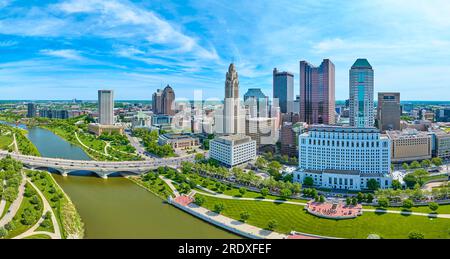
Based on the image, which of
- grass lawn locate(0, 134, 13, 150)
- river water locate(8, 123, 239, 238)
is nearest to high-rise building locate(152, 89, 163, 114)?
grass lawn locate(0, 134, 13, 150)

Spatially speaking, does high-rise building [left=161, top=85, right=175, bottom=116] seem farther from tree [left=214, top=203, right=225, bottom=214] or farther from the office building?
tree [left=214, top=203, right=225, bottom=214]

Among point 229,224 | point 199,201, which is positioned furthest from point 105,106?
point 229,224

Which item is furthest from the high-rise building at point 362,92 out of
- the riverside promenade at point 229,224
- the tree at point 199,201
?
the riverside promenade at point 229,224

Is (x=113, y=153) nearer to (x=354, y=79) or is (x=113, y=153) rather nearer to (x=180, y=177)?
(x=180, y=177)

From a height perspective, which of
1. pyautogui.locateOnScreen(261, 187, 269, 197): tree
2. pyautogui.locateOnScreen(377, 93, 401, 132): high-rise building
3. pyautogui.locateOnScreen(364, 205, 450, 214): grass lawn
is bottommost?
pyautogui.locateOnScreen(364, 205, 450, 214): grass lawn

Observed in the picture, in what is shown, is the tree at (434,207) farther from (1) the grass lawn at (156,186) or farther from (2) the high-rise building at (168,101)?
(2) the high-rise building at (168,101)

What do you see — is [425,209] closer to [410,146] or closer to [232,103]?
[410,146]
